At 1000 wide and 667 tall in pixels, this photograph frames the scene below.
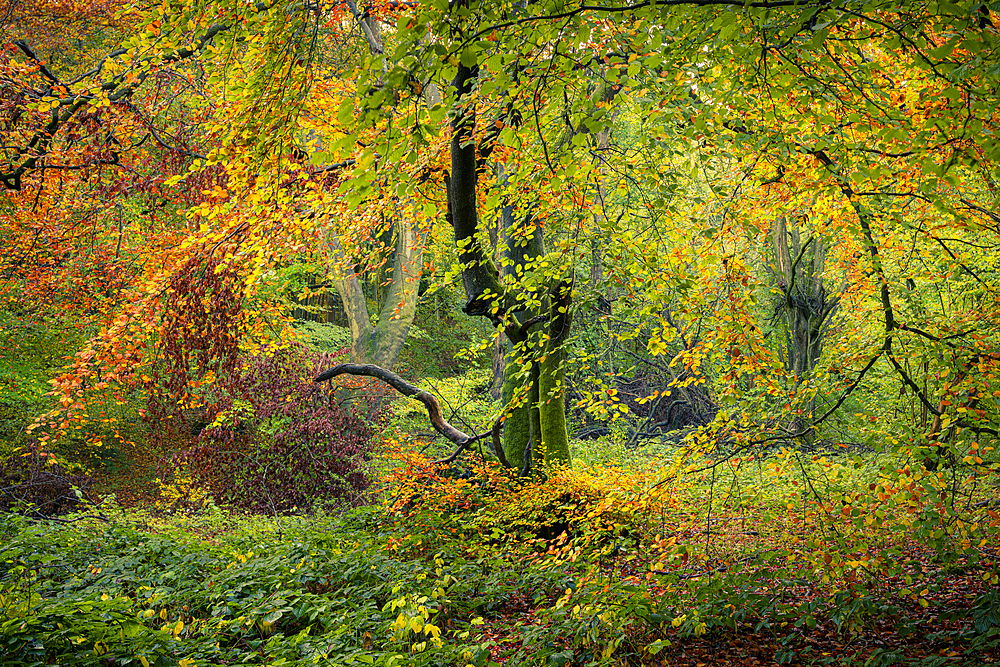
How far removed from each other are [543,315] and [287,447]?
6.26 meters

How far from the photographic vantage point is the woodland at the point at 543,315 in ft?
11.5

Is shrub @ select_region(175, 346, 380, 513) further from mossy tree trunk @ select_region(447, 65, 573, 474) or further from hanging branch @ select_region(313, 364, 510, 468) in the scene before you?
mossy tree trunk @ select_region(447, 65, 573, 474)

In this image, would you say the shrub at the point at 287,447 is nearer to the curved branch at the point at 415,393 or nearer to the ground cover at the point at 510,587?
the curved branch at the point at 415,393

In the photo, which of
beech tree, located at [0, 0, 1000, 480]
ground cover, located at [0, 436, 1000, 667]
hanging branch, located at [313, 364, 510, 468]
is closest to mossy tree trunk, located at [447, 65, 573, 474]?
beech tree, located at [0, 0, 1000, 480]

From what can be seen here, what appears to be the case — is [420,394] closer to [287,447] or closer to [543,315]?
[543,315]

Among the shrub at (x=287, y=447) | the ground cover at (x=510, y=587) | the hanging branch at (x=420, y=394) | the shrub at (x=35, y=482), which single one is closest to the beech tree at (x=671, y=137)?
the ground cover at (x=510, y=587)

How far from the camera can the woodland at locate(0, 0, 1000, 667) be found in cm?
350

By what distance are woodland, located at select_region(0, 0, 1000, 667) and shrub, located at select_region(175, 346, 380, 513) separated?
5cm

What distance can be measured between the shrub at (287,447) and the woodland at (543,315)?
0.18 ft

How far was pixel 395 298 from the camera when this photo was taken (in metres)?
15.1

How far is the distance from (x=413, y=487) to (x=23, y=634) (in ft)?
14.4

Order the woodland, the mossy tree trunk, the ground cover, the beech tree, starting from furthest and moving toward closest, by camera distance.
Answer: the mossy tree trunk < the ground cover < the woodland < the beech tree

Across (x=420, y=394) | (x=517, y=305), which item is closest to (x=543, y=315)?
(x=517, y=305)

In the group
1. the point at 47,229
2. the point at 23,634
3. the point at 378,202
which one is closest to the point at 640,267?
the point at 378,202
